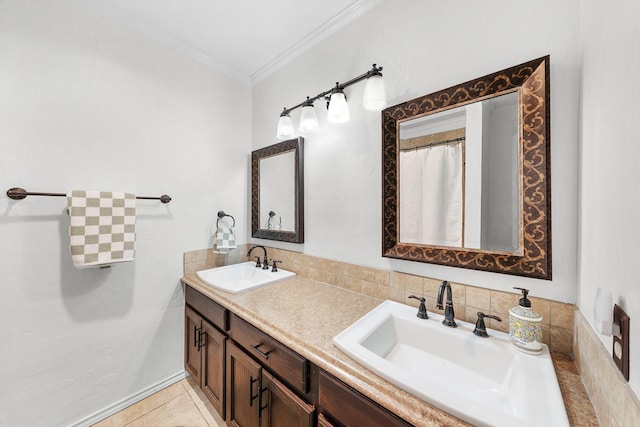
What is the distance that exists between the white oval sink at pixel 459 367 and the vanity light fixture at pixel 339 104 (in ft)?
3.38

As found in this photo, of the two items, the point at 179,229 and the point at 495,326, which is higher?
the point at 179,229

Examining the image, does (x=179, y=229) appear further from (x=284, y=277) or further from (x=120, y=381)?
(x=120, y=381)

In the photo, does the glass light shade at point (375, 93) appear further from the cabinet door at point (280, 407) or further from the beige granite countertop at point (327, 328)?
the cabinet door at point (280, 407)

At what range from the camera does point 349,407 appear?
75cm

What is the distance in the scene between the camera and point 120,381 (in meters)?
1.54

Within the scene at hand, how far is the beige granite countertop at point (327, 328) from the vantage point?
0.61 meters

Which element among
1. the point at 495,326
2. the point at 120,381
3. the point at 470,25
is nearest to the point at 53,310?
the point at 120,381

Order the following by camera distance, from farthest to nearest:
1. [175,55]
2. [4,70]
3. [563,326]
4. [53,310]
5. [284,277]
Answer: [175,55] → [284,277] → [53,310] → [4,70] → [563,326]

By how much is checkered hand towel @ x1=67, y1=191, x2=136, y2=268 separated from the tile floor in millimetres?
979

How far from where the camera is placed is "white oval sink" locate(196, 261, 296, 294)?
169 cm

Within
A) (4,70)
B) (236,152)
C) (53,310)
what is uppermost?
(4,70)

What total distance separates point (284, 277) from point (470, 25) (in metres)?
1.66

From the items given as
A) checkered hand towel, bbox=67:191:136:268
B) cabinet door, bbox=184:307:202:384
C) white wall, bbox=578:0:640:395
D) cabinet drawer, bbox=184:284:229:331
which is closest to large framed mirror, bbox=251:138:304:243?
cabinet drawer, bbox=184:284:229:331

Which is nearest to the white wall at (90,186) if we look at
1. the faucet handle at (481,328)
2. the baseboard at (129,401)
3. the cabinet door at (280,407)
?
the baseboard at (129,401)
